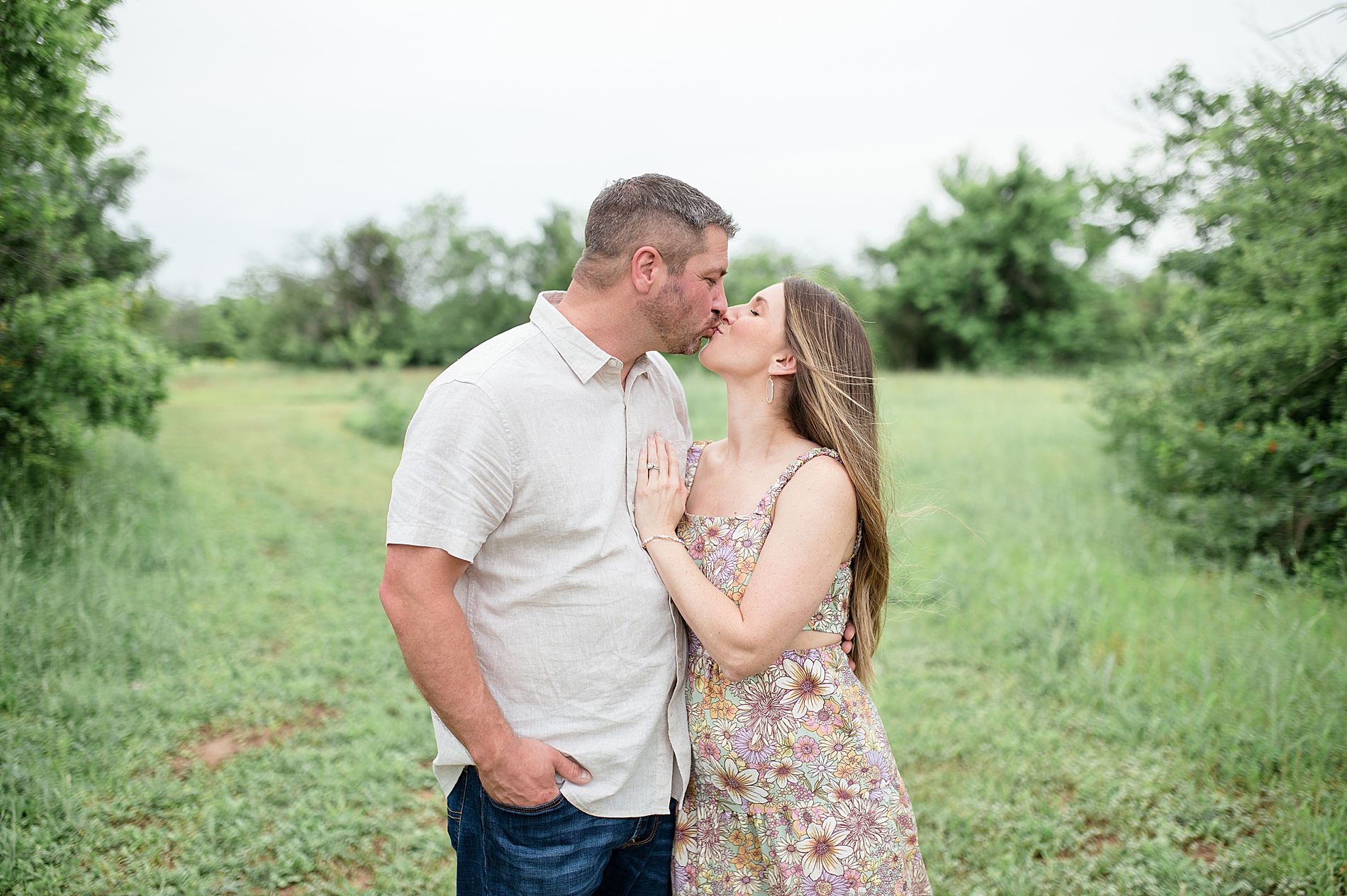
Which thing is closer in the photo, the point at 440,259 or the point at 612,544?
the point at 612,544

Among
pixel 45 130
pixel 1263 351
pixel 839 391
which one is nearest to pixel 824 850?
pixel 839 391

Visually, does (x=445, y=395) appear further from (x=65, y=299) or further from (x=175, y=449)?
(x=175, y=449)

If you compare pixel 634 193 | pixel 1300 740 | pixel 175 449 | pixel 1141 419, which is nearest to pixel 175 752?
pixel 634 193

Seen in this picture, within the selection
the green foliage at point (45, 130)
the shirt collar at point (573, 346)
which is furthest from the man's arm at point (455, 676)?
the green foliage at point (45, 130)

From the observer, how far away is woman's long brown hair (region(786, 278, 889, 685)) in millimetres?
2219

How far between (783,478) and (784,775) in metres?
0.79

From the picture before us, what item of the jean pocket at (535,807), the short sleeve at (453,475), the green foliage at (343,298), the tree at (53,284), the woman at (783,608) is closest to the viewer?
the short sleeve at (453,475)

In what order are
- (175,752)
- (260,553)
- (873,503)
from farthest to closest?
(260,553) → (175,752) → (873,503)

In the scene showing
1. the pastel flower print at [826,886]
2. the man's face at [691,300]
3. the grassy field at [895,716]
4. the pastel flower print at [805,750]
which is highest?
the man's face at [691,300]

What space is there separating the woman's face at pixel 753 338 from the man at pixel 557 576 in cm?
16

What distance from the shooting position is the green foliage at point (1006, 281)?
1266 inches

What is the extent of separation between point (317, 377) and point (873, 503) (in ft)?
125

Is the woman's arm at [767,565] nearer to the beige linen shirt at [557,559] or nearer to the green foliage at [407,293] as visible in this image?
the beige linen shirt at [557,559]

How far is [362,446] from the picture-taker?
578 inches
